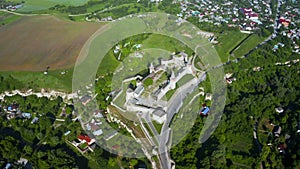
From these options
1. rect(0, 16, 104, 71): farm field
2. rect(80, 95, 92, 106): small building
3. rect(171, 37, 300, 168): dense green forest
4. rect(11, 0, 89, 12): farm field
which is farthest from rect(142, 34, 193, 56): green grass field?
rect(11, 0, 89, 12): farm field

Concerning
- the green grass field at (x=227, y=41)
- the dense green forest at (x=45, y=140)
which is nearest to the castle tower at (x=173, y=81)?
the dense green forest at (x=45, y=140)

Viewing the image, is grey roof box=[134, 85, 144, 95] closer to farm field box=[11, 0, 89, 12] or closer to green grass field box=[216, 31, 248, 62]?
green grass field box=[216, 31, 248, 62]

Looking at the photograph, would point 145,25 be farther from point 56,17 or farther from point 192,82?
point 192,82

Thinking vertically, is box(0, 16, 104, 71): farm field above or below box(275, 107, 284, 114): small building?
above

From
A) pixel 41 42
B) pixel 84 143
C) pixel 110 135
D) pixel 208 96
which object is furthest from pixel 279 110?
pixel 41 42

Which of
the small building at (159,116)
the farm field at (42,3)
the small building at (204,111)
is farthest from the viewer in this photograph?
the farm field at (42,3)

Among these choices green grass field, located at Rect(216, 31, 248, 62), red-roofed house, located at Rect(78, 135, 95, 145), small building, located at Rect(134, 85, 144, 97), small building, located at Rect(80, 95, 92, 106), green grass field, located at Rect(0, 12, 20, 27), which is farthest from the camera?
green grass field, located at Rect(0, 12, 20, 27)

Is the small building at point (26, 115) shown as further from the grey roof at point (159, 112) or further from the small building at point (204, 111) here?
the small building at point (204, 111)
